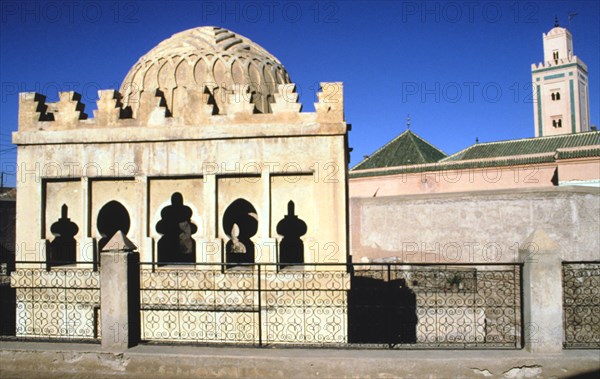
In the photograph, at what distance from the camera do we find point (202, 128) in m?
7.95

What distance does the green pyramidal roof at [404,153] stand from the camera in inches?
1232

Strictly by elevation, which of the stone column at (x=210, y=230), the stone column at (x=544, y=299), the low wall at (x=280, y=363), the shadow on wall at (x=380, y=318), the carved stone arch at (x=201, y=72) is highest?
the carved stone arch at (x=201, y=72)

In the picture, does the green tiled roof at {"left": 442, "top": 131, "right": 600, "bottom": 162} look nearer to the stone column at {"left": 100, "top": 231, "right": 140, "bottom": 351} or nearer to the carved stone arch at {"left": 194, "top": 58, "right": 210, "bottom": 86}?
the carved stone arch at {"left": 194, "top": 58, "right": 210, "bottom": 86}

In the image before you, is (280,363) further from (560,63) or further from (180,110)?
(560,63)

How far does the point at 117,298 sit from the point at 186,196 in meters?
2.69

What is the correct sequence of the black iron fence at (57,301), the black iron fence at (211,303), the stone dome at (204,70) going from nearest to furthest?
the black iron fence at (211,303) → the black iron fence at (57,301) → the stone dome at (204,70)

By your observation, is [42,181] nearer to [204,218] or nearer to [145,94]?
[145,94]

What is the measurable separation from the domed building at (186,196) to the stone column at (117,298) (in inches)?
62.3

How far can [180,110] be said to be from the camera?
8125mm

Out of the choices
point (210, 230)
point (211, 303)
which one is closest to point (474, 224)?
point (210, 230)

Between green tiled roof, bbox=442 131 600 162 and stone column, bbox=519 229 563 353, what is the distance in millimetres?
22482

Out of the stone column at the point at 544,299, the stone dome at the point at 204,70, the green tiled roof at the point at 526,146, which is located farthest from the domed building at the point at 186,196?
the green tiled roof at the point at 526,146

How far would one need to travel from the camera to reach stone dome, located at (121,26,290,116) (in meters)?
9.09

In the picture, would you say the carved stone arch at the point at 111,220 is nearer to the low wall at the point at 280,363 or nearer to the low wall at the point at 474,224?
the low wall at the point at 280,363
